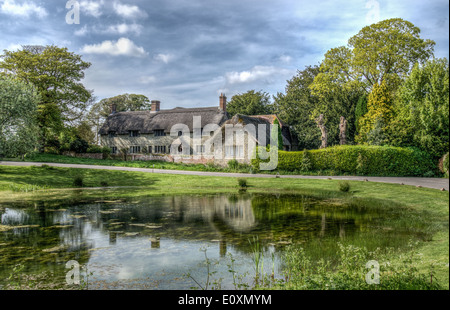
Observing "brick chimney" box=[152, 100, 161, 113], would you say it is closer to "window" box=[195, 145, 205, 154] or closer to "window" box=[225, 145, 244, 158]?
"window" box=[195, 145, 205, 154]

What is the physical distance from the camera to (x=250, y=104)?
220ft

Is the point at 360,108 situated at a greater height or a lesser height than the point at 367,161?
greater

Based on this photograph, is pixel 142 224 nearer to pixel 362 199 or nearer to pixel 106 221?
pixel 106 221

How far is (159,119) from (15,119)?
31.7 meters

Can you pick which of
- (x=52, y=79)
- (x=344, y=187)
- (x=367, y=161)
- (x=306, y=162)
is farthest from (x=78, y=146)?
(x=344, y=187)

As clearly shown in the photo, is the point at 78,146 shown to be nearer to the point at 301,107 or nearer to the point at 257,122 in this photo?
the point at 257,122

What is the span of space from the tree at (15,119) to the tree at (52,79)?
13519 millimetres

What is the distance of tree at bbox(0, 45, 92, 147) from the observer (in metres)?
48.2

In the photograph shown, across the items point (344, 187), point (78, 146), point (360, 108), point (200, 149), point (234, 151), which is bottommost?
point (344, 187)

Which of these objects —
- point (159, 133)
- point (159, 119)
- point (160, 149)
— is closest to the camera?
point (160, 149)

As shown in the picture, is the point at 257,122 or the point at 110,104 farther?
the point at 110,104

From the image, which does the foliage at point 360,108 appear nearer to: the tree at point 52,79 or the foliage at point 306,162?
the foliage at point 306,162

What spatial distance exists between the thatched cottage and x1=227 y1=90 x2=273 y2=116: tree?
7394 millimetres
